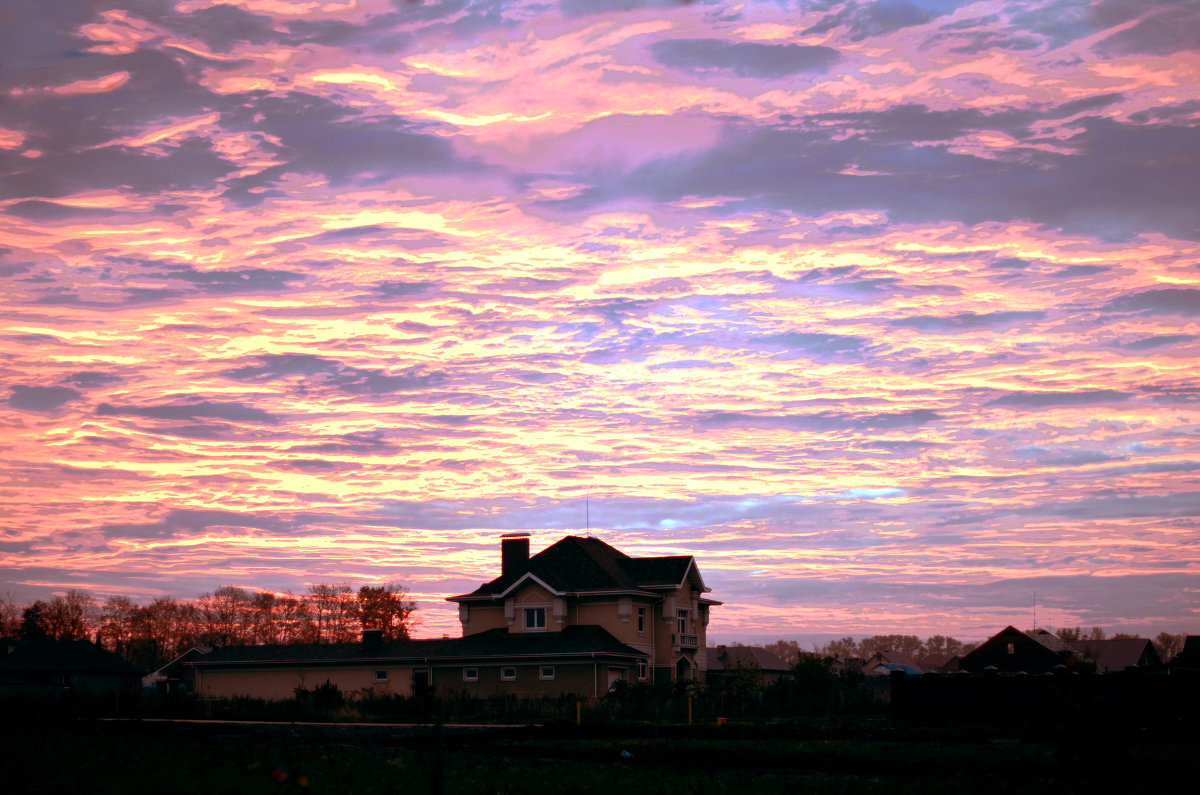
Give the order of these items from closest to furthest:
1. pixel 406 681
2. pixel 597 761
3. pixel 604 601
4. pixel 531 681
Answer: pixel 597 761
pixel 531 681
pixel 406 681
pixel 604 601

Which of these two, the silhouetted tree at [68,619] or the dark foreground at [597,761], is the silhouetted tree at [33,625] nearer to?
the silhouetted tree at [68,619]

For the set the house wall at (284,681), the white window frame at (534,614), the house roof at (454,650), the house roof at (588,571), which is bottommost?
the house wall at (284,681)

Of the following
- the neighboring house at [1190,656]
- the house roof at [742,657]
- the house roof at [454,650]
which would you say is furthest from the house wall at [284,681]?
the house roof at [742,657]

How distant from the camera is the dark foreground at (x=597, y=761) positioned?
21062mm

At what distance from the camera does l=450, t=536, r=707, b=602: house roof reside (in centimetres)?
6775

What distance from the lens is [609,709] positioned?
163 ft

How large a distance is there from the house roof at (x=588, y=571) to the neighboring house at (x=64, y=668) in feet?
127

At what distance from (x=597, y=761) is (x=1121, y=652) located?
102358 mm

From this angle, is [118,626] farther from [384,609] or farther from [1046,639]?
[1046,639]

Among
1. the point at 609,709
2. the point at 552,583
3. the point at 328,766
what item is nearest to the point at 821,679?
the point at 609,709

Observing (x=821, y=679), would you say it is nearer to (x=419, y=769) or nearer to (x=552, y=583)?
(x=552, y=583)

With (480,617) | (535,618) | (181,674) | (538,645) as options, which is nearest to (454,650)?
(538,645)

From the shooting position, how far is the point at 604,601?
66688mm

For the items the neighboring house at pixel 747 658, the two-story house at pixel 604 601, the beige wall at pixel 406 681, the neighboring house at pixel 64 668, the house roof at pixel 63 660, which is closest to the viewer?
the beige wall at pixel 406 681
